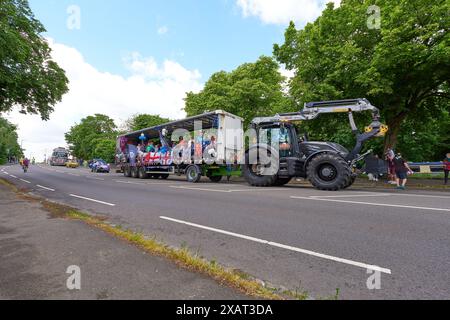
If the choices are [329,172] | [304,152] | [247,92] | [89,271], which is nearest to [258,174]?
[304,152]

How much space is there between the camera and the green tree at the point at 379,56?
13008 mm

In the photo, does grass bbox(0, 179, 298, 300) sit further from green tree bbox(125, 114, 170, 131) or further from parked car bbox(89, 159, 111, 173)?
green tree bbox(125, 114, 170, 131)

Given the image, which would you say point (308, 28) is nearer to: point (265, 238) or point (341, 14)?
point (341, 14)

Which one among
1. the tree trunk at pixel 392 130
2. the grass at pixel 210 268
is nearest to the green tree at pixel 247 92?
the tree trunk at pixel 392 130

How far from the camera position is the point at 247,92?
2286 cm

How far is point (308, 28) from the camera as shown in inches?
724

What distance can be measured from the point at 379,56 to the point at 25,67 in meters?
17.7

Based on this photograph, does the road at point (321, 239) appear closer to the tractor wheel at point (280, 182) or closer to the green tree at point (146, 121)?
the tractor wheel at point (280, 182)

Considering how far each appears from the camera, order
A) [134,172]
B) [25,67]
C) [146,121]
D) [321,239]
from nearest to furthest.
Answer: [321,239], [25,67], [134,172], [146,121]

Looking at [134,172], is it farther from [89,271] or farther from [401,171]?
[89,271]

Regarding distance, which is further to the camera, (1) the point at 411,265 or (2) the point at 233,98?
(2) the point at 233,98

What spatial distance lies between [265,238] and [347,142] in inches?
1324

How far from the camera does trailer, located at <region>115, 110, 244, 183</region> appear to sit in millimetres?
16078
